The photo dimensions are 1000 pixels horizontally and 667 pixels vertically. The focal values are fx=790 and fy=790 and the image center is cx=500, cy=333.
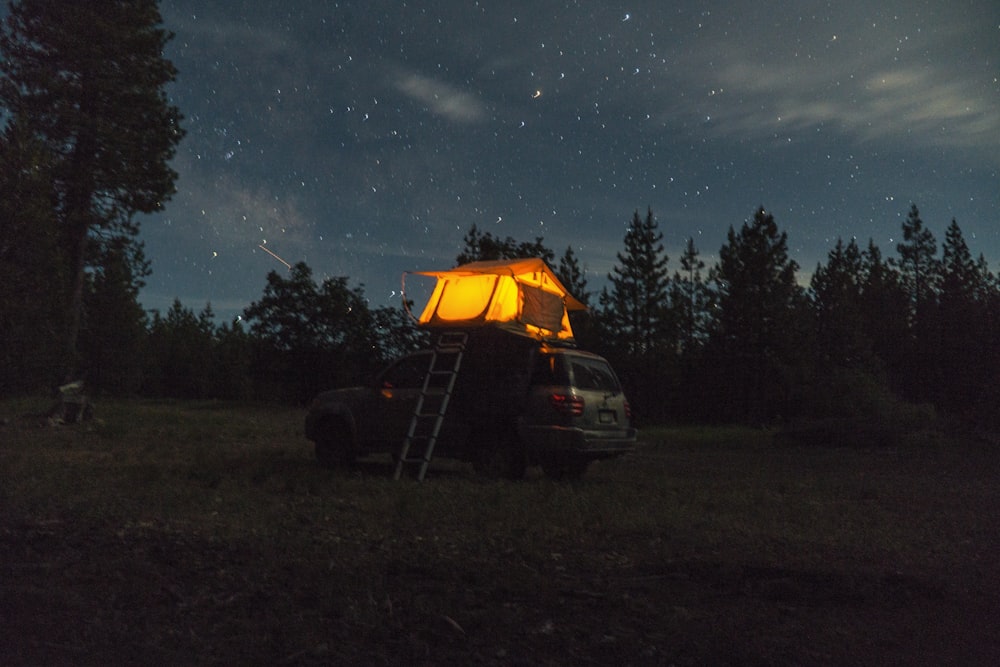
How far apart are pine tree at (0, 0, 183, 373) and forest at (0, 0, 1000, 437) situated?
55 mm

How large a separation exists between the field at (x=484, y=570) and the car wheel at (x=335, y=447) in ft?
2.59

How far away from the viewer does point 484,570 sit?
5344mm

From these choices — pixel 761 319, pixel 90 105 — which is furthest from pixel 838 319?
pixel 90 105

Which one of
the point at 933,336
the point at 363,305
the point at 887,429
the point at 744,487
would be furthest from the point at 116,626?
the point at 933,336

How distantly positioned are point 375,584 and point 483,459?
221 inches

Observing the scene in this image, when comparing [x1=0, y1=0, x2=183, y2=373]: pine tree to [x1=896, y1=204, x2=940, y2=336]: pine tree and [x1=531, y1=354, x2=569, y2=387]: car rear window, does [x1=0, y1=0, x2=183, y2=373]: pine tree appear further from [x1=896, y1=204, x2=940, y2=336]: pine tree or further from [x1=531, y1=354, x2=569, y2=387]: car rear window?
[x1=896, y1=204, x2=940, y2=336]: pine tree

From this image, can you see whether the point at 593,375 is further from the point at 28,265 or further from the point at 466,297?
the point at 28,265

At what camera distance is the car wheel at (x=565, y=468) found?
34.9 ft

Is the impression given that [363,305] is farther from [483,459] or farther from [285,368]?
[483,459]

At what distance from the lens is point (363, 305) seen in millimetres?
46812

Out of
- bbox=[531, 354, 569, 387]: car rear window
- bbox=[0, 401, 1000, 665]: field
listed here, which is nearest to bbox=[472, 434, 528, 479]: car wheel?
bbox=[0, 401, 1000, 665]: field

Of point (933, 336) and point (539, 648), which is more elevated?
point (933, 336)

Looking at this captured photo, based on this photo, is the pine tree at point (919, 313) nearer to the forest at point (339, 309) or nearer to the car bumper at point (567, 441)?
the forest at point (339, 309)

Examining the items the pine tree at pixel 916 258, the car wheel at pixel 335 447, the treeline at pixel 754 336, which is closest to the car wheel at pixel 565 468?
the car wheel at pixel 335 447
